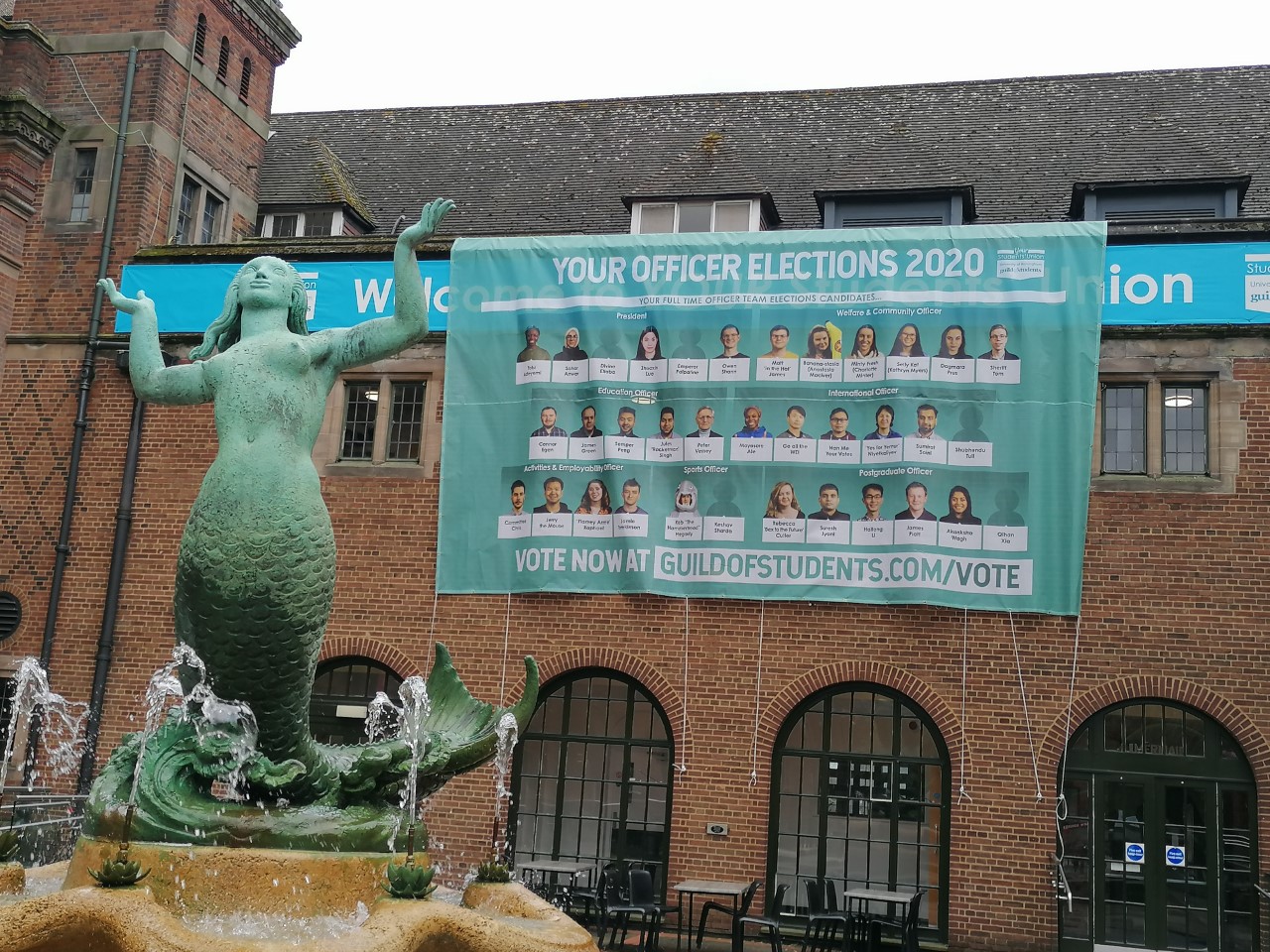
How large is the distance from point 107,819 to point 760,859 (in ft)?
34.2

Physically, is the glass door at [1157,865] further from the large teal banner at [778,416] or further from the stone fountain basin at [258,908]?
the stone fountain basin at [258,908]

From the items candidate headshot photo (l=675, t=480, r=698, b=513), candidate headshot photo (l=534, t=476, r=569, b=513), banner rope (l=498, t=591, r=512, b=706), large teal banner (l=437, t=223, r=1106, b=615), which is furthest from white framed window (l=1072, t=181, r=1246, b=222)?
banner rope (l=498, t=591, r=512, b=706)

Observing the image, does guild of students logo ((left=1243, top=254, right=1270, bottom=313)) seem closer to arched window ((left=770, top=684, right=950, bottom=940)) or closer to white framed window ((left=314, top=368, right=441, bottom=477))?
arched window ((left=770, top=684, right=950, bottom=940))

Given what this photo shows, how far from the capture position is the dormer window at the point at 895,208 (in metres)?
18.4

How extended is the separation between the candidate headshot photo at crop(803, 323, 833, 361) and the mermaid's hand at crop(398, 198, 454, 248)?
9.45 m

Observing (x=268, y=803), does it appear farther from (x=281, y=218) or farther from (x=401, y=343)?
(x=281, y=218)

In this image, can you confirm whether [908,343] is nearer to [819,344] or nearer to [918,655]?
[819,344]

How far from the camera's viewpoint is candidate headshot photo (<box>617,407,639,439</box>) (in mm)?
17047

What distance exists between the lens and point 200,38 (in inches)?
829

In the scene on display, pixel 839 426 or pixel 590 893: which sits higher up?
pixel 839 426

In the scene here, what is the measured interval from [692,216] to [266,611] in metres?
13.2

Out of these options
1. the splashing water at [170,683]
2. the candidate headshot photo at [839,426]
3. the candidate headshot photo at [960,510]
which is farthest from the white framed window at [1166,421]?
the splashing water at [170,683]

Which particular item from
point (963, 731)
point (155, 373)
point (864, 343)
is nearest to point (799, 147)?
point (864, 343)

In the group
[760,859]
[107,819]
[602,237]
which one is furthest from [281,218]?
[107,819]
